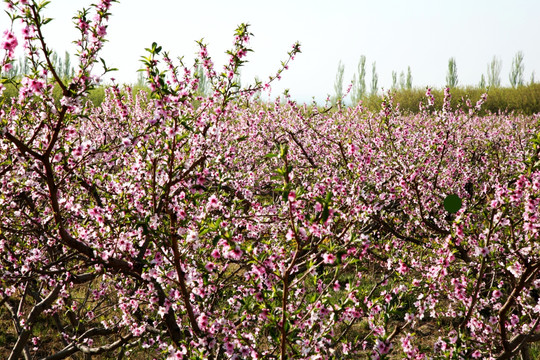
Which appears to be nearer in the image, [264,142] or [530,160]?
[530,160]

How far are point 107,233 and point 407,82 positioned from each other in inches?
1470

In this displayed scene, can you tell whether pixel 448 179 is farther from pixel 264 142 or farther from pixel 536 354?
pixel 264 142

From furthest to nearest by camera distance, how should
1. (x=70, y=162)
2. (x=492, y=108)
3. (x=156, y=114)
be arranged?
(x=492, y=108)
(x=70, y=162)
(x=156, y=114)

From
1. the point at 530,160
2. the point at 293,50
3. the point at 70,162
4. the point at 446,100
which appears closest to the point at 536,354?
Result: the point at 530,160

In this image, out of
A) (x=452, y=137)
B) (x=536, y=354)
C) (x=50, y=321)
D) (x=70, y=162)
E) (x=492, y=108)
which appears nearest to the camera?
(x=70, y=162)

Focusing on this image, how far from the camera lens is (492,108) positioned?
24.8 metres

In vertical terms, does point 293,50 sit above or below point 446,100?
above

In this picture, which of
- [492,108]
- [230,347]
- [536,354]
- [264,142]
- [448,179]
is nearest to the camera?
[230,347]

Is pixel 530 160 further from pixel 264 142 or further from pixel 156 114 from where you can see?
pixel 264 142

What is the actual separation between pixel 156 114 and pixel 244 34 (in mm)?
1697

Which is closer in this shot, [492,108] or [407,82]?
[492,108]

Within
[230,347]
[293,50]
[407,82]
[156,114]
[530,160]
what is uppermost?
[407,82]

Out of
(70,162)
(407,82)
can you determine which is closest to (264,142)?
(70,162)

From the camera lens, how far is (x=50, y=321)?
21.5 ft
